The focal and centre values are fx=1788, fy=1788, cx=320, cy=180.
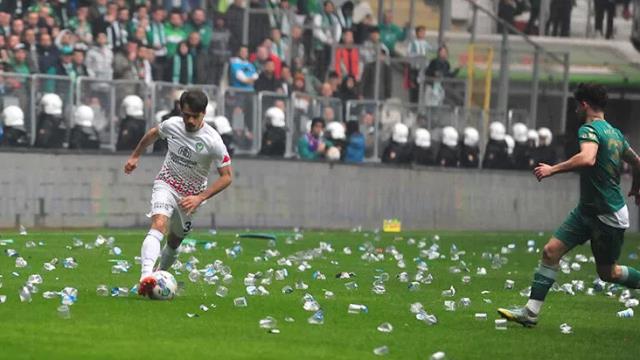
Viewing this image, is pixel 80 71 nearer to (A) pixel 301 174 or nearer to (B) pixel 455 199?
(A) pixel 301 174

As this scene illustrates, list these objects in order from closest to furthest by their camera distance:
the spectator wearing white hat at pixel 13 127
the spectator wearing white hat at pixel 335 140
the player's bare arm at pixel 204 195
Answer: the player's bare arm at pixel 204 195 → the spectator wearing white hat at pixel 13 127 → the spectator wearing white hat at pixel 335 140

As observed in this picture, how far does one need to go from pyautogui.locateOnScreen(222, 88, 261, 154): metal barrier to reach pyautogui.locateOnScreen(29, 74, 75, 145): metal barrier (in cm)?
348

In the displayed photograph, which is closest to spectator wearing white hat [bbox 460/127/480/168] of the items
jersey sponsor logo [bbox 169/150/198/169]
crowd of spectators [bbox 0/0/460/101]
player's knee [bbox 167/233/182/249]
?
crowd of spectators [bbox 0/0/460/101]

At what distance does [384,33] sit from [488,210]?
441 centimetres

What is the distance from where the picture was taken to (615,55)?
4566cm

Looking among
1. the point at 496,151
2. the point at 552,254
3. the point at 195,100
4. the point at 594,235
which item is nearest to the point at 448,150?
the point at 496,151

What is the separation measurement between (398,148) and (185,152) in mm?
19578

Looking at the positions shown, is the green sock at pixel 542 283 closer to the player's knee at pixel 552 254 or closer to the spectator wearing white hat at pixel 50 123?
the player's knee at pixel 552 254

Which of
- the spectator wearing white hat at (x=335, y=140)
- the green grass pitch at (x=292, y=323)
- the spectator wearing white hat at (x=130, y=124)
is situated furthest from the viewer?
the spectator wearing white hat at (x=335, y=140)

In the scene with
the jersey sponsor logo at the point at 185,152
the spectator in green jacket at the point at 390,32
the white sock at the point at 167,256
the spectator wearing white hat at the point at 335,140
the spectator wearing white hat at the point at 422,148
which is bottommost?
the spectator wearing white hat at the point at 422,148

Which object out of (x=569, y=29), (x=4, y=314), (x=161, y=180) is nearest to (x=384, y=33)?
(x=569, y=29)

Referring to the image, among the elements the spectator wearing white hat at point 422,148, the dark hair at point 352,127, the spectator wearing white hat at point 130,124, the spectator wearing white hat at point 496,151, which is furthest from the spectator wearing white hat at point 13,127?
the spectator wearing white hat at point 496,151

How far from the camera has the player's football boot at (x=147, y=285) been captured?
50.8ft

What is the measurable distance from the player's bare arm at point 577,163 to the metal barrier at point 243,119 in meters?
17.7
